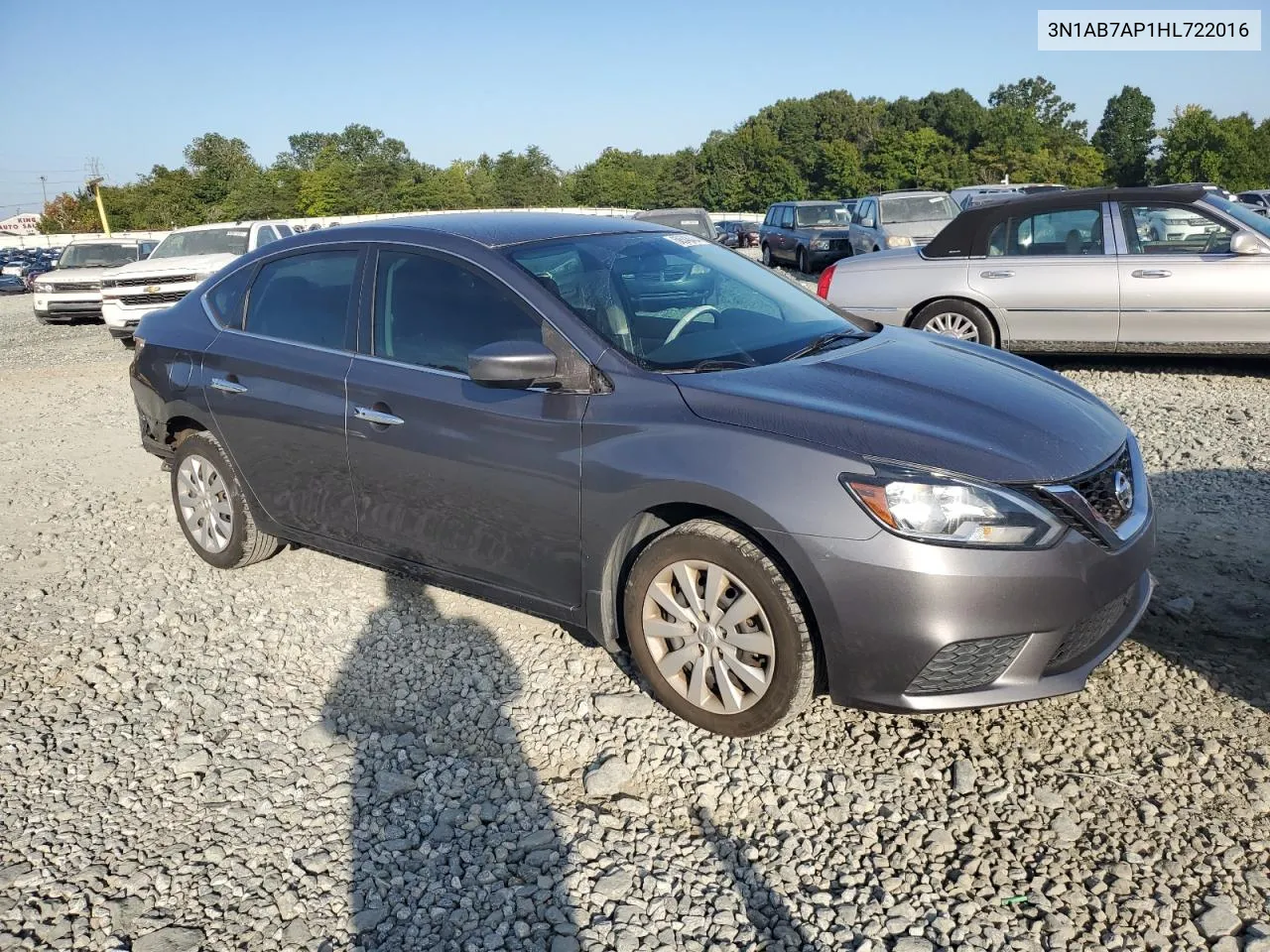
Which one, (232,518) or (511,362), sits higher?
(511,362)

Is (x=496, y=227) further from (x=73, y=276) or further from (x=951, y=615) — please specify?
(x=73, y=276)

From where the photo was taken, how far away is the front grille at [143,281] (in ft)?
48.6

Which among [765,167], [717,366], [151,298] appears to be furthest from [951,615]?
[765,167]

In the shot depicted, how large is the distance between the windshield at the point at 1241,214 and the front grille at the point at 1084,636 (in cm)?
634

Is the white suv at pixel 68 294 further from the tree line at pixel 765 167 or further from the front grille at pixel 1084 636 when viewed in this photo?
the tree line at pixel 765 167

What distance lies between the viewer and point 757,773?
10.5 ft

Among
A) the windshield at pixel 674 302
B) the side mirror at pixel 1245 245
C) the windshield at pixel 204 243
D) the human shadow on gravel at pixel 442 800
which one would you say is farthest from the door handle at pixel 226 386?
the windshield at pixel 204 243

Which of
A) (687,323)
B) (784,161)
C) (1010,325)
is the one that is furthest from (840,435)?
(784,161)

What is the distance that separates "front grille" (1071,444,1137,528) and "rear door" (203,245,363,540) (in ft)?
9.18

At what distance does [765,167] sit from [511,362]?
110010 millimetres

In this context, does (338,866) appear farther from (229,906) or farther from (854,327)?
(854,327)

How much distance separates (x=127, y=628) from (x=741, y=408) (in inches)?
122

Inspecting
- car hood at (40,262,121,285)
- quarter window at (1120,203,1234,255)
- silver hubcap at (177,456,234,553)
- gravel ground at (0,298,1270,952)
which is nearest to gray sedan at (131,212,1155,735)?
silver hubcap at (177,456,234,553)

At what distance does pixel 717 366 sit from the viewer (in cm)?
357
